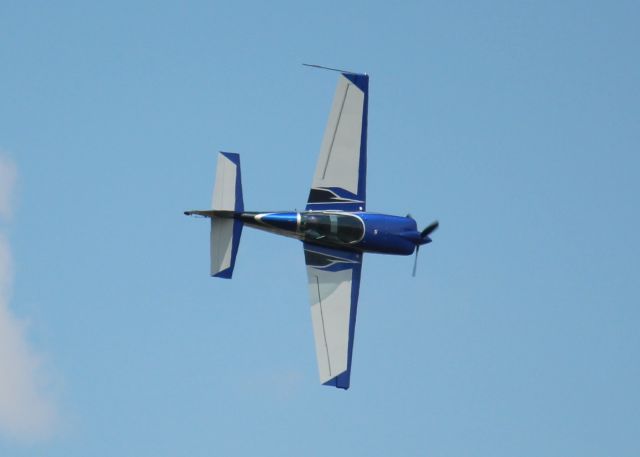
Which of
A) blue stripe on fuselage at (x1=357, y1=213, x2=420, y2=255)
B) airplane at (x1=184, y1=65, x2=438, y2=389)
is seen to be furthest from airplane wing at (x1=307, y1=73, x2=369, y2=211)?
blue stripe on fuselage at (x1=357, y1=213, x2=420, y2=255)

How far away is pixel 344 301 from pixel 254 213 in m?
4.32

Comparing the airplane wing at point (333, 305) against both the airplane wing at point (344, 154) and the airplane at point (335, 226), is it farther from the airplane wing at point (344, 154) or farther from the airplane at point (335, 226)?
the airplane wing at point (344, 154)

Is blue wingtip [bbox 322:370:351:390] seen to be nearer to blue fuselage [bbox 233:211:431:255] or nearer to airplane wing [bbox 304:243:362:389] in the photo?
airplane wing [bbox 304:243:362:389]

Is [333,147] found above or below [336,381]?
above

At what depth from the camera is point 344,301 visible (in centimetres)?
4416

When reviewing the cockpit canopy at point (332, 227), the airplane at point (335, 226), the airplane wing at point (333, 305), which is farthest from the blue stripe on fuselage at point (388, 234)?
the airplane wing at point (333, 305)

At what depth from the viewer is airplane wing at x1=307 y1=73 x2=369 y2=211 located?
4469cm

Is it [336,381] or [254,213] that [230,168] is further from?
[336,381]

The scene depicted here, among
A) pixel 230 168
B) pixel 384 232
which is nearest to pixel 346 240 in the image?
pixel 384 232

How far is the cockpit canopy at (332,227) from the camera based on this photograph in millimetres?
43969

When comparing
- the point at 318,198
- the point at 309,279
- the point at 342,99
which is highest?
the point at 342,99

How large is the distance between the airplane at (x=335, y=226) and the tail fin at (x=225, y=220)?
0.03 meters

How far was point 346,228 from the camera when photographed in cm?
4422

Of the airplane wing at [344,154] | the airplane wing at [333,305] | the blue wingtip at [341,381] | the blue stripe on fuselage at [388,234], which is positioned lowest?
the blue wingtip at [341,381]
